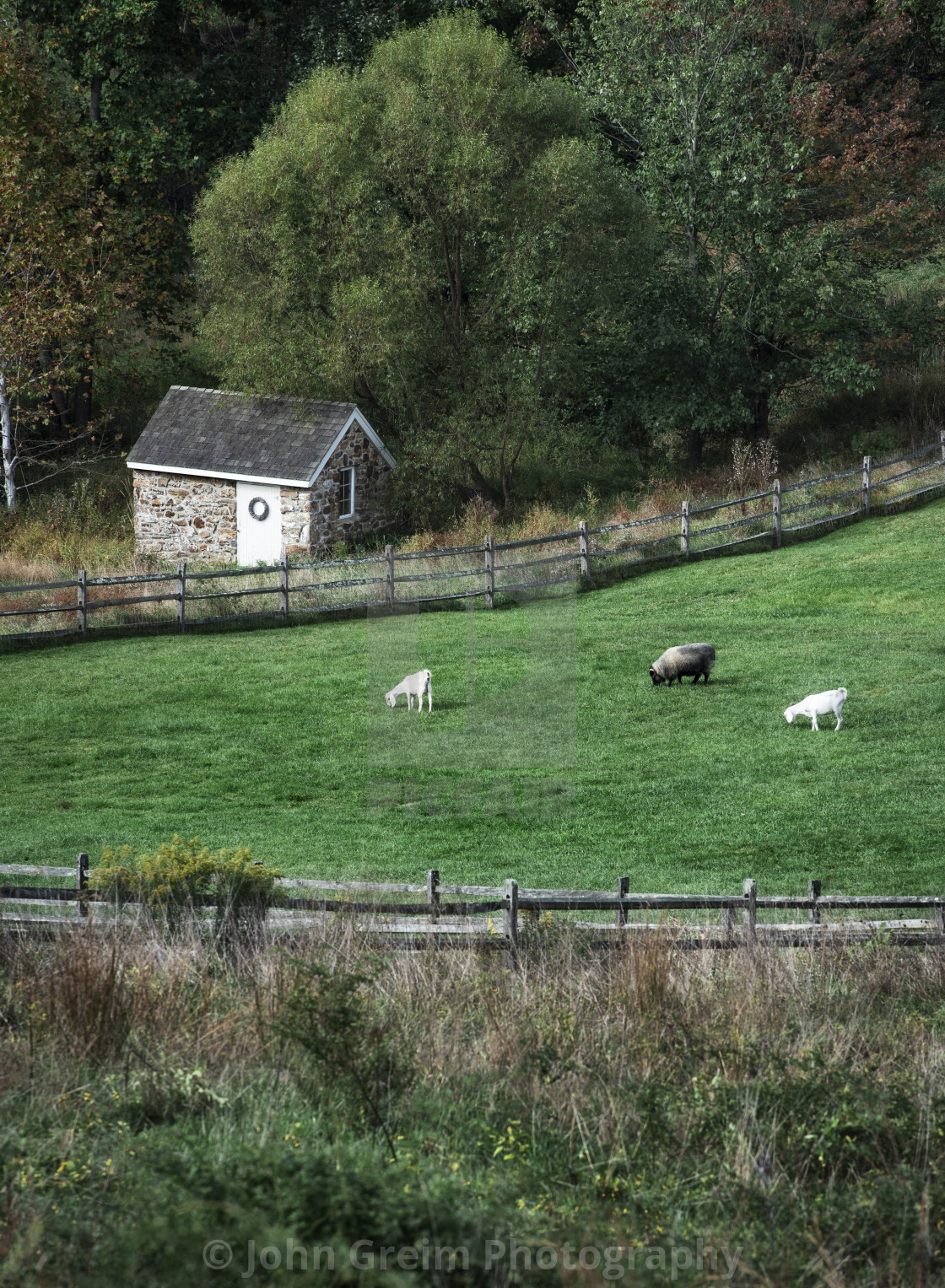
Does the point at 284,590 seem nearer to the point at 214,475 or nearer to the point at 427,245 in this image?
the point at 214,475

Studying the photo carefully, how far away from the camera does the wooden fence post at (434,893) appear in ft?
24.5

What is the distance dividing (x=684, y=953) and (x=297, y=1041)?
2.76 metres

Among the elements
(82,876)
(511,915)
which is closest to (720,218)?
(511,915)

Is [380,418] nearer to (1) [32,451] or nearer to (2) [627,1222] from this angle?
(1) [32,451]

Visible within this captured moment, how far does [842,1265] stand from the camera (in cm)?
372

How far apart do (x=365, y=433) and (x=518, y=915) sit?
19.2m

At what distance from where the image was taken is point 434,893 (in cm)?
763

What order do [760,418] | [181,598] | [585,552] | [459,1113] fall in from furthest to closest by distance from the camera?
1. [760,418]
2. [585,552]
3. [181,598]
4. [459,1113]

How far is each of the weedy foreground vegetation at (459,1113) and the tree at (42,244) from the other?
73.7ft

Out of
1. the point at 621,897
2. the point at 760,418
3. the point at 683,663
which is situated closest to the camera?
the point at 621,897

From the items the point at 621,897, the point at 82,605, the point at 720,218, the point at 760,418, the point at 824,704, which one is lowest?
the point at 621,897

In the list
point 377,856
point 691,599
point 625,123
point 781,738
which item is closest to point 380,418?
point 625,123

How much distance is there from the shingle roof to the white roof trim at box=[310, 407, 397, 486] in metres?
0.03

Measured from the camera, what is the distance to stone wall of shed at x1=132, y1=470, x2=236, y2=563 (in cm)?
2517
